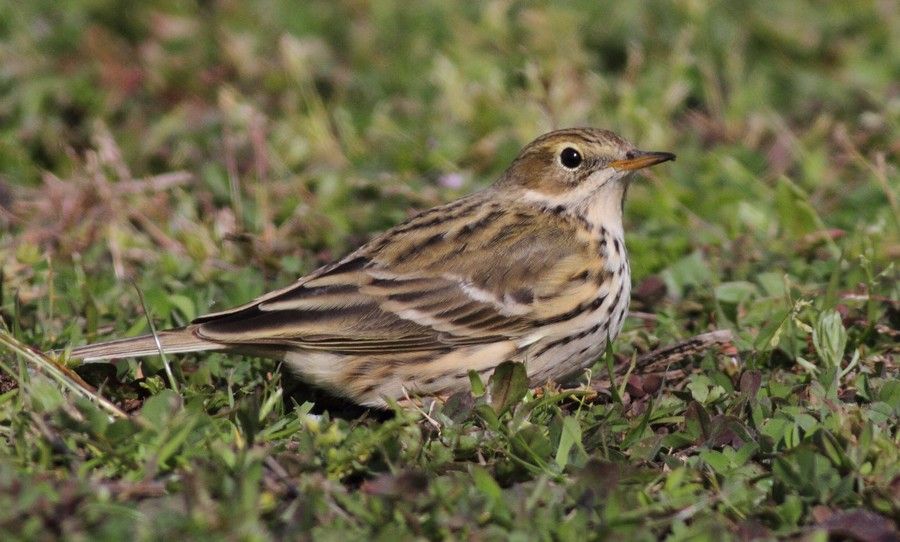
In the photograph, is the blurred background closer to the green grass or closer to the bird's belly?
the green grass

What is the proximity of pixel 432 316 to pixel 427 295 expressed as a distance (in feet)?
0.34

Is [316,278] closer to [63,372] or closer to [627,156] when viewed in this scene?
[63,372]

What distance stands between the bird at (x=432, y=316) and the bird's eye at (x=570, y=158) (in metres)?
0.42

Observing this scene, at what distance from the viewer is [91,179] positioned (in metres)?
7.48

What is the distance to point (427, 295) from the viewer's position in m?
5.66

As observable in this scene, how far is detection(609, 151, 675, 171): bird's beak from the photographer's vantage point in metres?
6.02

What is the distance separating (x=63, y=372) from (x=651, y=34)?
19.6 feet

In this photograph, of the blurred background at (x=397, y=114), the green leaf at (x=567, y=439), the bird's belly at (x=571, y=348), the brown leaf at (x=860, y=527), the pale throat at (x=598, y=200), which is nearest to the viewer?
the brown leaf at (x=860, y=527)

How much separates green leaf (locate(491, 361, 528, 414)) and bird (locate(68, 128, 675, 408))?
0.24 metres

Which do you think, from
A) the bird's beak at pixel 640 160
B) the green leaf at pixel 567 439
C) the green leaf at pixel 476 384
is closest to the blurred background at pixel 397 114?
the bird's beak at pixel 640 160

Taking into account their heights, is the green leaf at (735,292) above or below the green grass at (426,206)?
below

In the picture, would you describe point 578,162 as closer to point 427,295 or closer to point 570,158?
point 570,158

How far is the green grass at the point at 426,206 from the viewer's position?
430 centimetres

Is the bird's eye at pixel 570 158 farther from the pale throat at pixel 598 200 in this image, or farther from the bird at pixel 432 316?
the bird at pixel 432 316
